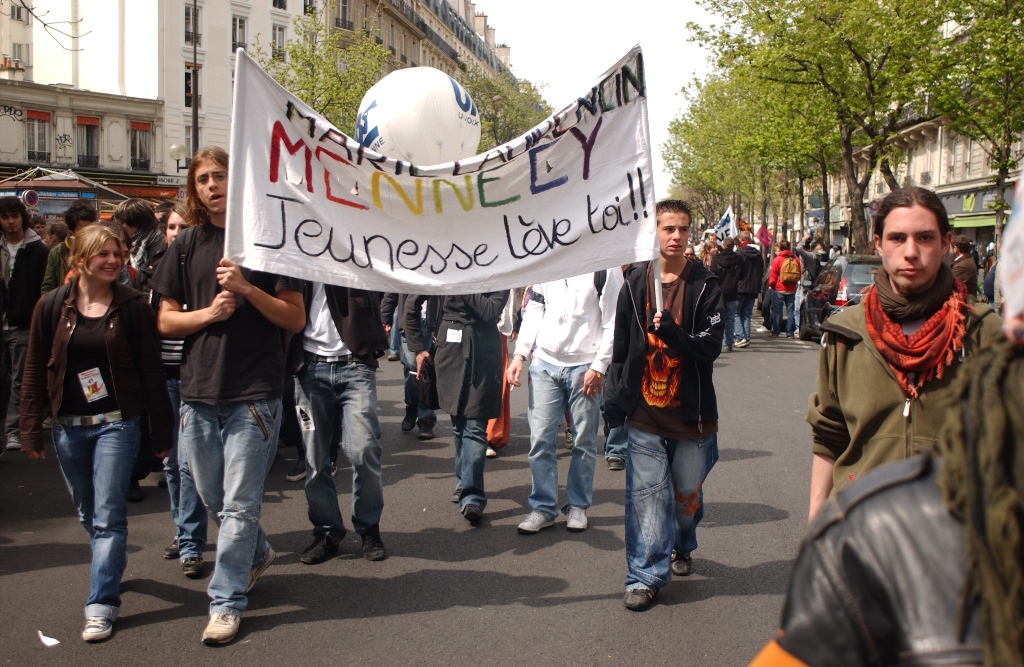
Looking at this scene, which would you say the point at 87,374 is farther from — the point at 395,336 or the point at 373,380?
the point at 395,336

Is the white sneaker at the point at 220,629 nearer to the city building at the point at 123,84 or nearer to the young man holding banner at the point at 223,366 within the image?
the young man holding banner at the point at 223,366

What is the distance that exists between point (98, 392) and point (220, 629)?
118 centimetres

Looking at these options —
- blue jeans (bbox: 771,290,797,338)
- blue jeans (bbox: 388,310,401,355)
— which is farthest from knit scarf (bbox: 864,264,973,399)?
blue jeans (bbox: 771,290,797,338)

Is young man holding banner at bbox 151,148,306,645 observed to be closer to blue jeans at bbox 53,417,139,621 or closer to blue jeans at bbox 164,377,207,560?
blue jeans at bbox 53,417,139,621

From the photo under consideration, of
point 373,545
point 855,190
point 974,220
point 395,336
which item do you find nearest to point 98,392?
point 373,545

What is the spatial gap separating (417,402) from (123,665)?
5.20 m

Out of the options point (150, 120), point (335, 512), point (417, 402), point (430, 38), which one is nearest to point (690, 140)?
point (150, 120)

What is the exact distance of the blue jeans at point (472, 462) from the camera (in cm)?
626

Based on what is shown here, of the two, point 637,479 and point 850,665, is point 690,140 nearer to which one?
point 637,479

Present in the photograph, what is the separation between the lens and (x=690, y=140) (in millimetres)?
52656

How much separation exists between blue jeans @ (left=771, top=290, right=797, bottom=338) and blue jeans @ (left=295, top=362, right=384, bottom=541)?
15.4m

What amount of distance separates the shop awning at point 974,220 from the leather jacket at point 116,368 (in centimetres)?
3850

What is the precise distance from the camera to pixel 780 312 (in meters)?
19.7

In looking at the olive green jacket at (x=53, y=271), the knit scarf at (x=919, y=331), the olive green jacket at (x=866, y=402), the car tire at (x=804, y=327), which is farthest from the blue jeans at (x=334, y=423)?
the car tire at (x=804, y=327)
